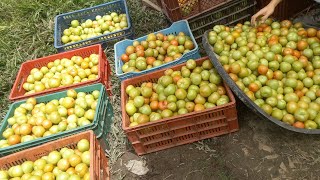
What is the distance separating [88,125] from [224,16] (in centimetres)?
246

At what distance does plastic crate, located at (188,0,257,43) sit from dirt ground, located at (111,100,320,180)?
146 cm

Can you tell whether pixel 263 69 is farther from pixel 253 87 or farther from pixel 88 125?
pixel 88 125

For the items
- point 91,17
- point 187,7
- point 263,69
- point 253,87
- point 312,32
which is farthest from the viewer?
point 91,17

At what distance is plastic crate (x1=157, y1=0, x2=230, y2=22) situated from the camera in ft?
13.9

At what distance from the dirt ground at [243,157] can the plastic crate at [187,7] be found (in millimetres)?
1595

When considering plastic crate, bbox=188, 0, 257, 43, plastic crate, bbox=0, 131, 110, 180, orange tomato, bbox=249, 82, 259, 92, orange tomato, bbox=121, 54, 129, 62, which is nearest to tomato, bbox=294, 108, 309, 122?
orange tomato, bbox=249, 82, 259, 92

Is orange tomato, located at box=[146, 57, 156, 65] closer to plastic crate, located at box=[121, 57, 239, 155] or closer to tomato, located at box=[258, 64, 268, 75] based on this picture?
plastic crate, located at box=[121, 57, 239, 155]

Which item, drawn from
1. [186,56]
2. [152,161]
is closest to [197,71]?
[186,56]

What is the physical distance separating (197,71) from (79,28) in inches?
100

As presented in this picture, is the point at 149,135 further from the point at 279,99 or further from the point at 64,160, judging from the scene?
the point at 279,99

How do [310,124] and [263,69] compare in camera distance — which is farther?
[263,69]

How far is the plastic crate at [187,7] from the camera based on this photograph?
4.25 metres

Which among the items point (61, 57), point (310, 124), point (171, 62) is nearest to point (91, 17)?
point (61, 57)

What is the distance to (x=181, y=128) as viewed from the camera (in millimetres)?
3508
